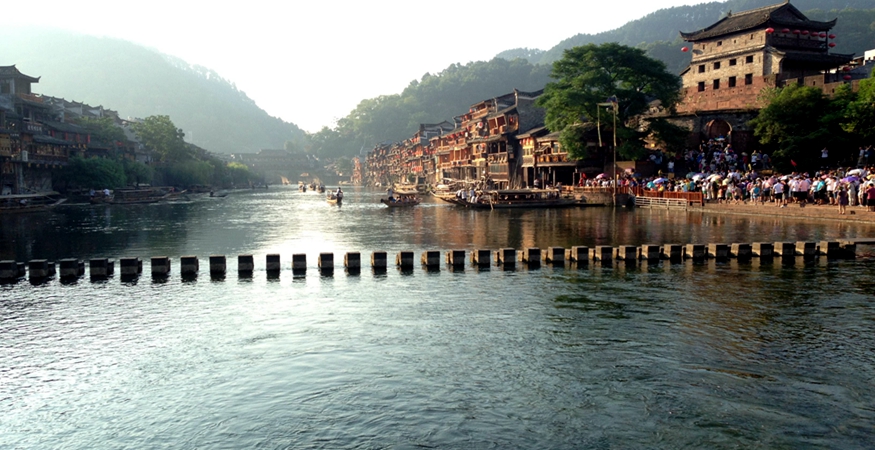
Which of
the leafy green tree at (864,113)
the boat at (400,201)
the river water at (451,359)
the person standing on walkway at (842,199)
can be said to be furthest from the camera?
the boat at (400,201)

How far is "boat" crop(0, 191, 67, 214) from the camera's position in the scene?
70.9m

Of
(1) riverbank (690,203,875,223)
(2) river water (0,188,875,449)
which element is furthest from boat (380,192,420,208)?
(2) river water (0,188,875,449)

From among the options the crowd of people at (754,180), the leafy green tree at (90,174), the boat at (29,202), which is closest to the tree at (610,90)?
the crowd of people at (754,180)

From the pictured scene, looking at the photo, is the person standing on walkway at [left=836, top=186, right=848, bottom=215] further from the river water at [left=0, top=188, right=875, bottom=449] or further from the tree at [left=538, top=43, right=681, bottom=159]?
the tree at [left=538, top=43, right=681, bottom=159]

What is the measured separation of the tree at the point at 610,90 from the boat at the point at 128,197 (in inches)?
2294

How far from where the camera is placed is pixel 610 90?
7444 centimetres

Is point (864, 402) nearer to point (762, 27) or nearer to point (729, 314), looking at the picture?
point (729, 314)

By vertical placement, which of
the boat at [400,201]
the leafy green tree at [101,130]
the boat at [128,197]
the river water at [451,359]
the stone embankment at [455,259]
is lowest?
the river water at [451,359]

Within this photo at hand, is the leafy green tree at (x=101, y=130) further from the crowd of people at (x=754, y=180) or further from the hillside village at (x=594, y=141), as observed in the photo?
the crowd of people at (x=754, y=180)

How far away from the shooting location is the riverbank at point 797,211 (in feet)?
145

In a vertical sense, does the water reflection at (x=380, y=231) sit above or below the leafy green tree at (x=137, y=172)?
below

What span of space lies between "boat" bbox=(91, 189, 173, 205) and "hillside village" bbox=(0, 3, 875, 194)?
23.2 feet

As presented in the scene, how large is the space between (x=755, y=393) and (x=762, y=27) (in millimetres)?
67388

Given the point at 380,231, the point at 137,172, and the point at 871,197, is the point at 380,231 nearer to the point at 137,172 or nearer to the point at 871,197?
the point at 871,197
